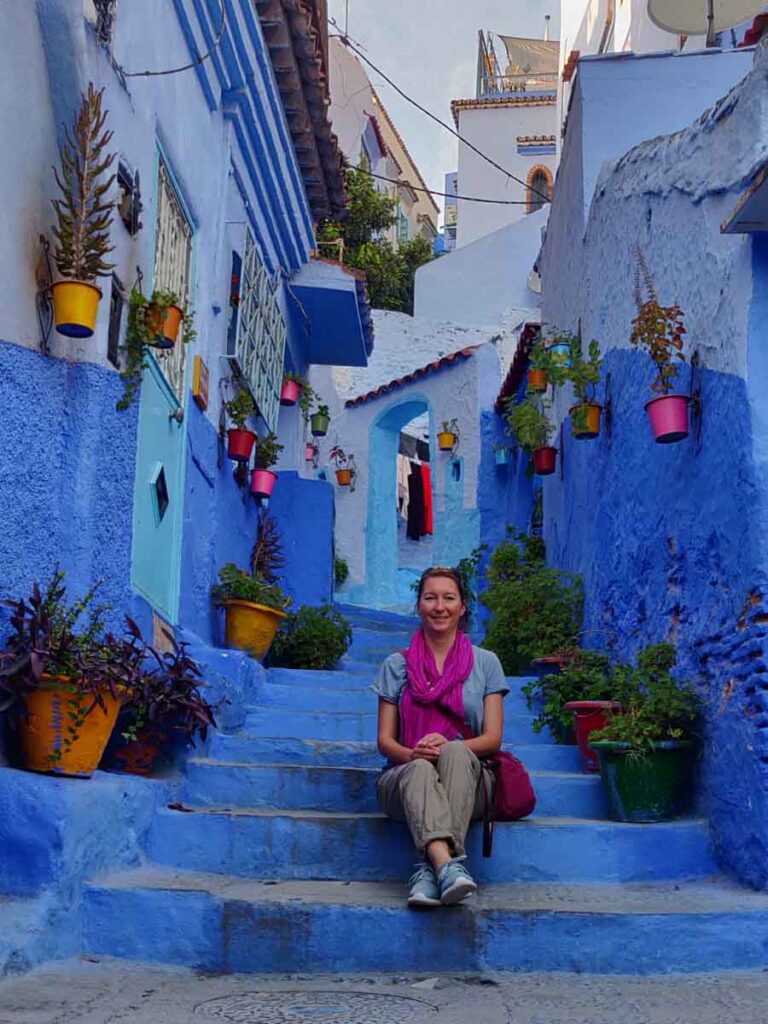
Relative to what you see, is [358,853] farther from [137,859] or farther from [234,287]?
[234,287]

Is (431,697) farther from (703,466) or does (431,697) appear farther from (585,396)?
(585,396)

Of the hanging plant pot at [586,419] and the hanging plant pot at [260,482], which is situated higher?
the hanging plant pot at [586,419]

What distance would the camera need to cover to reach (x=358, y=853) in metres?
4.78

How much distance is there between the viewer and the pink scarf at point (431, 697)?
15.6 feet

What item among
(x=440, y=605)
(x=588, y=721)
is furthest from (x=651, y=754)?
(x=440, y=605)

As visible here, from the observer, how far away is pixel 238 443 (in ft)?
26.9

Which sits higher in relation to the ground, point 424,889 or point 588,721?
point 588,721

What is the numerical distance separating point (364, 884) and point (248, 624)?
3.53 m

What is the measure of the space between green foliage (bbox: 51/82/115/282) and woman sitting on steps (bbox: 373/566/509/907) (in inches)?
77.4

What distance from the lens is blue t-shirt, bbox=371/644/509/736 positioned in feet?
15.8

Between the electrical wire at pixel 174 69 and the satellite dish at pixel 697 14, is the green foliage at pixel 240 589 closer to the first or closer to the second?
the electrical wire at pixel 174 69

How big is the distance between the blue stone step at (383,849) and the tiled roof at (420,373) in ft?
39.1

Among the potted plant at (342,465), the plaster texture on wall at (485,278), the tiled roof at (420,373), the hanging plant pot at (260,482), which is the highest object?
the plaster texture on wall at (485,278)

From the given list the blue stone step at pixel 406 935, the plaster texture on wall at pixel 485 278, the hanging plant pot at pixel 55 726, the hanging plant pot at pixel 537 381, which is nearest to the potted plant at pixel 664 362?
the blue stone step at pixel 406 935
